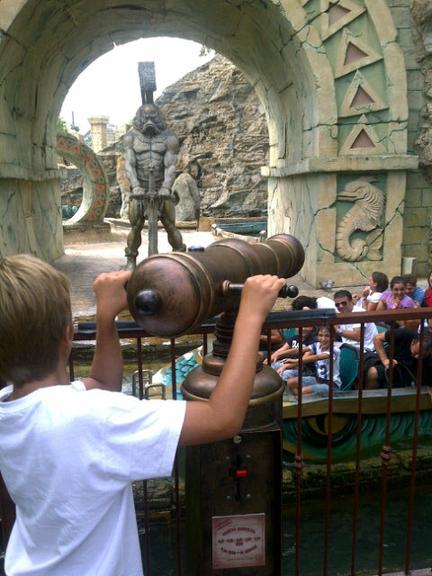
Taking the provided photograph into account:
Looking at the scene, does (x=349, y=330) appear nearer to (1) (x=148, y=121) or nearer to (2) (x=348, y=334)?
(2) (x=348, y=334)

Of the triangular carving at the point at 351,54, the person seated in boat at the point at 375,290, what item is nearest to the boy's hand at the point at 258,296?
the person seated in boat at the point at 375,290

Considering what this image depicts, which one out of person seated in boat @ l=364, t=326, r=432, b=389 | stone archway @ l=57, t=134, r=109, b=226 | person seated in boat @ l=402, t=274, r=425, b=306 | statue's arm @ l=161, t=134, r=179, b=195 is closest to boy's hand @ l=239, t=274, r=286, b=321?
person seated in boat @ l=364, t=326, r=432, b=389

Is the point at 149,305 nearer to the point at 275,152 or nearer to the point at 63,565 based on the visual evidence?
the point at 63,565

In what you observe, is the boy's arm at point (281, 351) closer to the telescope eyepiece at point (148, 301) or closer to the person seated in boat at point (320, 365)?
the person seated in boat at point (320, 365)

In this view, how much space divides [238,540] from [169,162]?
7068 millimetres

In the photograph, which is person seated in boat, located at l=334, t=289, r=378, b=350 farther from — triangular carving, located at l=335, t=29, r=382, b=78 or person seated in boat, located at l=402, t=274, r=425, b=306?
triangular carving, located at l=335, t=29, r=382, b=78

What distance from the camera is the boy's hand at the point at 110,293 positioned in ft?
4.91

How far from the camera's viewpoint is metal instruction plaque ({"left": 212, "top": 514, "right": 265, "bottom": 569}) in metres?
1.69

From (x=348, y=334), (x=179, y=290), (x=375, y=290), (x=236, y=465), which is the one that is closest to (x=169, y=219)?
(x=375, y=290)

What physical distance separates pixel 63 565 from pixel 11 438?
0.30 meters

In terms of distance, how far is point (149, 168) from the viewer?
8258 millimetres

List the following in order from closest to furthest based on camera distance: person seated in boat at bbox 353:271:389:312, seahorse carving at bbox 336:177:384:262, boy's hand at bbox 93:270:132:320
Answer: boy's hand at bbox 93:270:132:320, person seated in boat at bbox 353:271:389:312, seahorse carving at bbox 336:177:384:262

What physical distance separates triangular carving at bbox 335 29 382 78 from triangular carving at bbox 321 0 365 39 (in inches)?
6.3

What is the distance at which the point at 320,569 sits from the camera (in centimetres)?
393
